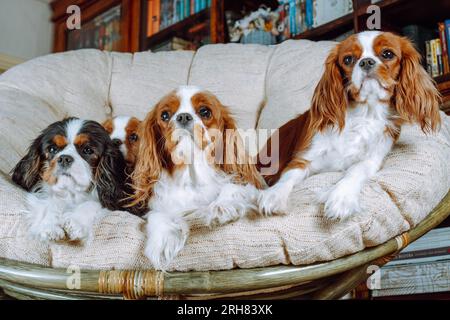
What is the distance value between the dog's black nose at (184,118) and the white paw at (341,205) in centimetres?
51

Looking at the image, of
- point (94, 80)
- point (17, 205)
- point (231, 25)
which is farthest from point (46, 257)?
point (231, 25)

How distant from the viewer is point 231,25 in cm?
359

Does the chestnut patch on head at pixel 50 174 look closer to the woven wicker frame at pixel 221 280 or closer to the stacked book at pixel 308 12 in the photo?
the woven wicker frame at pixel 221 280

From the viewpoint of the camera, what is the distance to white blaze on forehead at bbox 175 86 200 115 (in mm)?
1656

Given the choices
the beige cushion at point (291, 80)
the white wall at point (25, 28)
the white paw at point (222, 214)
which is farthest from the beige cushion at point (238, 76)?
the white wall at point (25, 28)

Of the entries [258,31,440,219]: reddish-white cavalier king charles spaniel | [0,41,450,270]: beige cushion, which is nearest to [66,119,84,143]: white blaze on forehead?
[0,41,450,270]: beige cushion

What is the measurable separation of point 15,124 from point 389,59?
134 centimetres

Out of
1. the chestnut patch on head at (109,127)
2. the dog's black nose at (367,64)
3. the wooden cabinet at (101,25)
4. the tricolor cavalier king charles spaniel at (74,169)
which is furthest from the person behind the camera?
the wooden cabinet at (101,25)

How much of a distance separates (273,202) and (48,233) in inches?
21.9

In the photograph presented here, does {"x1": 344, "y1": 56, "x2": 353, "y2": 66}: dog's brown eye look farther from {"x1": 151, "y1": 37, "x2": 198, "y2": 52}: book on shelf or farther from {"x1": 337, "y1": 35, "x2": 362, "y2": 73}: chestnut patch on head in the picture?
{"x1": 151, "y1": 37, "x2": 198, "y2": 52}: book on shelf

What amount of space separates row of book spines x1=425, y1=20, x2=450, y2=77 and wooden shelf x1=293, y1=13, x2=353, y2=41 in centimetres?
44

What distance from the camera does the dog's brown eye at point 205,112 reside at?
1.67 metres

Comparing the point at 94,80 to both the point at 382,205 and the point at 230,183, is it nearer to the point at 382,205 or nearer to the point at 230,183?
the point at 230,183

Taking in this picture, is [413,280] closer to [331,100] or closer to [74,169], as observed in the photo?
[331,100]
